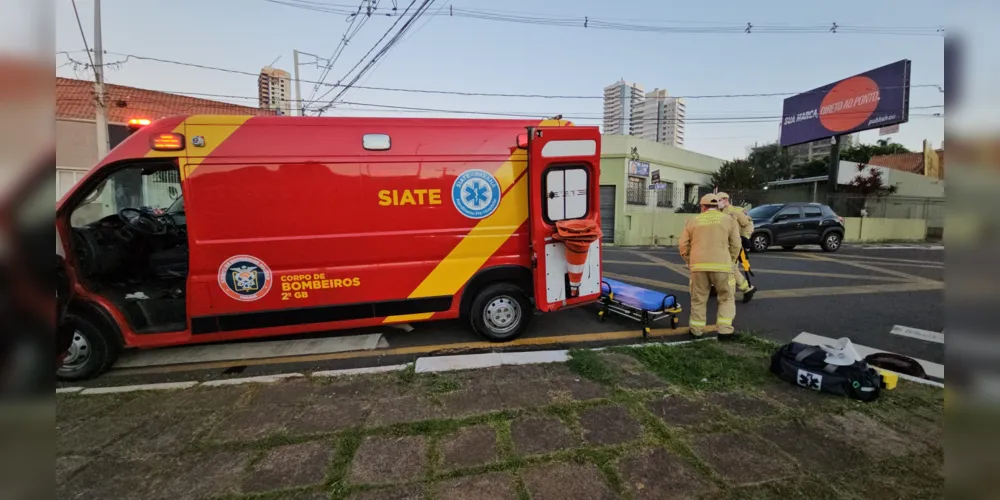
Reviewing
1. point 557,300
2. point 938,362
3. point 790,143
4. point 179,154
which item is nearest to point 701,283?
point 557,300

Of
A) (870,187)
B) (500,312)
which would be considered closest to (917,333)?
(500,312)

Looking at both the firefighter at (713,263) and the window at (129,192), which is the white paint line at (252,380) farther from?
the firefighter at (713,263)

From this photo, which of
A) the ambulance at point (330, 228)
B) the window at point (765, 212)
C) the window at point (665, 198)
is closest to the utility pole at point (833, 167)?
the window at point (665, 198)

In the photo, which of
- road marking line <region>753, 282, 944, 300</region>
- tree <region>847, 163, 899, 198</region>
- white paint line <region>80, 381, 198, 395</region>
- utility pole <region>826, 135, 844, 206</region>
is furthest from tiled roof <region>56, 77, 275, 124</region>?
tree <region>847, 163, 899, 198</region>

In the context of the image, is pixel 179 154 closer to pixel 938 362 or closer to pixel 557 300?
pixel 557 300

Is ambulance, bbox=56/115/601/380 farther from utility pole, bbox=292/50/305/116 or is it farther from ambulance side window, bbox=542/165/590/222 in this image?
utility pole, bbox=292/50/305/116

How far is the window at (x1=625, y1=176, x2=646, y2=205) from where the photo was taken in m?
17.9

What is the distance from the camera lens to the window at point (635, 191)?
17923 mm

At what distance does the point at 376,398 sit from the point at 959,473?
3.15 meters

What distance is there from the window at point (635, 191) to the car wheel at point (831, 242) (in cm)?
696

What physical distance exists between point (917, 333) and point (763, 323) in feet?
A: 5.31

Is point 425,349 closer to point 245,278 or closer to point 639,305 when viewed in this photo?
point 245,278

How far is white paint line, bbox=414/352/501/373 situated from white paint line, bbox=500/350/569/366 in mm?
88

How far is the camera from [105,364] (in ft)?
12.3
